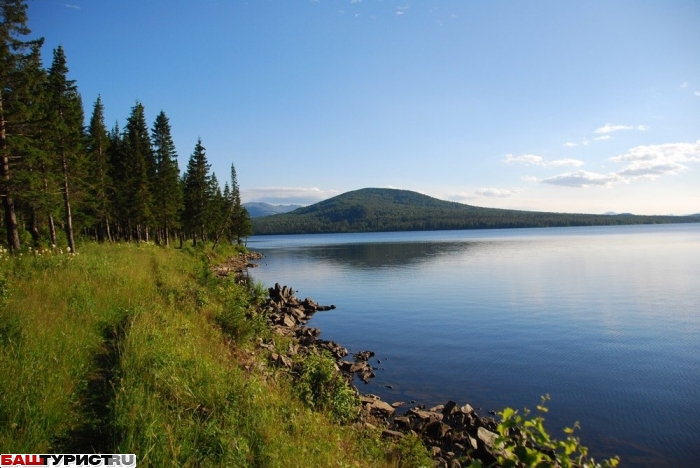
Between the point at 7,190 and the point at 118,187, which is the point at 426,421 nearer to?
the point at 7,190

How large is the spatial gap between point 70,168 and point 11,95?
39.0 feet

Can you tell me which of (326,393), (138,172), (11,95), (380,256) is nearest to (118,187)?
(138,172)

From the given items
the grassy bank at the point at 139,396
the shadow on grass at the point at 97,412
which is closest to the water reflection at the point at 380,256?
the grassy bank at the point at 139,396

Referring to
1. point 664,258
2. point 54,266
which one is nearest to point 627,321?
point 54,266

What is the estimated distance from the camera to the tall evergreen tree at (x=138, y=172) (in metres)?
47.0

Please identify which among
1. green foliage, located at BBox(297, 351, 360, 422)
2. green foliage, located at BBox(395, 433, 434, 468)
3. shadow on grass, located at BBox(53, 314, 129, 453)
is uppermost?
shadow on grass, located at BBox(53, 314, 129, 453)

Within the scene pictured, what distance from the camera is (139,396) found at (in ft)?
21.4

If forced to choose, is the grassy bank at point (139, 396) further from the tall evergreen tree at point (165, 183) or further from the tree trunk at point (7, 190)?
the tall evergreen tree at point (165, 183)

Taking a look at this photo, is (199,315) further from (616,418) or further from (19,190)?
(616,418)

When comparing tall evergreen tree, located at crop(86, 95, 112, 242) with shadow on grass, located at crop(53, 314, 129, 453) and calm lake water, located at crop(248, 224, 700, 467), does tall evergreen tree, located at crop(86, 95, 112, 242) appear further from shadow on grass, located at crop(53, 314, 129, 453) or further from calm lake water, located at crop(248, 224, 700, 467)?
shadow on grass, located at crop(53, 314, 129, 453)

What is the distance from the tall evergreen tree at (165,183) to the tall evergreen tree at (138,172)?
108cm

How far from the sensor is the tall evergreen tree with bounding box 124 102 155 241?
47.0 meters

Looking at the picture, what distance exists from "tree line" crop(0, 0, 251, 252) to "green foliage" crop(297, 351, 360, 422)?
52.2 ft

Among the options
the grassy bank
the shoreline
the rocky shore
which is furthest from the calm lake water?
the grassy bank
